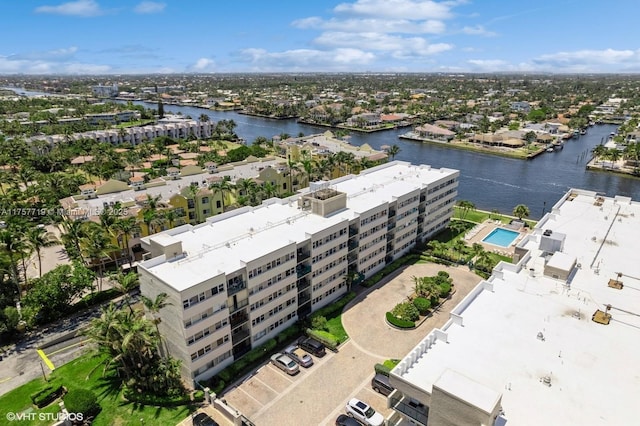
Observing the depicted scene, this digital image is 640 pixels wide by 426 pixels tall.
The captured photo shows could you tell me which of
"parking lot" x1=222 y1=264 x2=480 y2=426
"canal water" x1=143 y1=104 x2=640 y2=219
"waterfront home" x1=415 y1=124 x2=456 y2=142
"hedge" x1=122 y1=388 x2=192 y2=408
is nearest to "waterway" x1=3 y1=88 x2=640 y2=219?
"canal water" x1=143 y1=104 x2=640 y2=219

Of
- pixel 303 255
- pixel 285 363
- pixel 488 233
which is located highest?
pixel 303 255

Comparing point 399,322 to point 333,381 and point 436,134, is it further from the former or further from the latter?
point 436,134

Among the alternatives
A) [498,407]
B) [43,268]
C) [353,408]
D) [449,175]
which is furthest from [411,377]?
[43,268]

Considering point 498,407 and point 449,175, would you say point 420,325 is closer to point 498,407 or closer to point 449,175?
point 498,407

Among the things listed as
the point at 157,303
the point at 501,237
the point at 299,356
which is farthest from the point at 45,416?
the point at 501,237

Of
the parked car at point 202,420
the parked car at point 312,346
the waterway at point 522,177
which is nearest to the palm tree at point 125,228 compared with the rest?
the parked car at point 312,346

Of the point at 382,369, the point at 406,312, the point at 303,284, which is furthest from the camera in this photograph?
the point at 406,312
